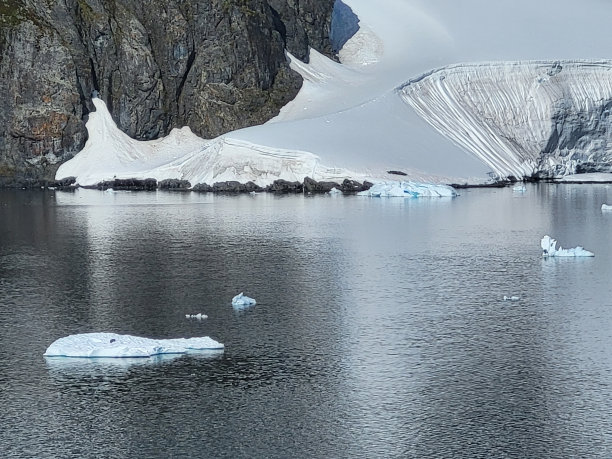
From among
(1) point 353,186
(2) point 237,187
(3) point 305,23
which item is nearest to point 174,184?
(2) point 237,187

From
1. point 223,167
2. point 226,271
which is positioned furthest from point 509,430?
Answer: point 223,167

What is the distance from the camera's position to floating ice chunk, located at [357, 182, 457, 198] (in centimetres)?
6009

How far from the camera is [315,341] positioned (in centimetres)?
2216

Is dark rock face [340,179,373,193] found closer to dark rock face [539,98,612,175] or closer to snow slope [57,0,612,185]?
snow slope [57,0,612,185]

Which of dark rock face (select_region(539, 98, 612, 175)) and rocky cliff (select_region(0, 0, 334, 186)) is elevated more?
rocky cliff (select_region(0, 0, 334, 186))

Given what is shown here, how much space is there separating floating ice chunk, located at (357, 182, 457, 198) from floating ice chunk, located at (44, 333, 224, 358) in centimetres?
3939

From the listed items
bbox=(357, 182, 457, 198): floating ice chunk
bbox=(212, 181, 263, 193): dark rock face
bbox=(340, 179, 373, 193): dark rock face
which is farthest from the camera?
bbox=(212, 181, 263, 193): dark rock face

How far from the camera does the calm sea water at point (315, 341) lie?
16.4 m

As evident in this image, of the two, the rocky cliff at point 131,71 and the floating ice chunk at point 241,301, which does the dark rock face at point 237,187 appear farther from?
the floating ice chunk at point 241,301

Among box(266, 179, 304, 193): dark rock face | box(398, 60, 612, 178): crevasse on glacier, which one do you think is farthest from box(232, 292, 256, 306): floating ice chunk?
box(398, 60, 612, 178): crevasse on glacier

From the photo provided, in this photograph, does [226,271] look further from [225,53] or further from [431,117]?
[225,53]

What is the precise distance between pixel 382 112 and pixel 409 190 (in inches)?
471

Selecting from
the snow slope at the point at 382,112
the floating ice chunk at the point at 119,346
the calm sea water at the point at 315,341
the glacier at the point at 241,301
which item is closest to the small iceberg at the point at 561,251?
the calm sea water at the point at 315,341

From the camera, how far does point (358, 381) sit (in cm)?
1912
